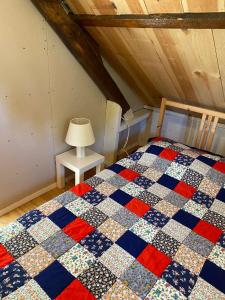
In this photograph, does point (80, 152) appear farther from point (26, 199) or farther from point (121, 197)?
point (121, 197)

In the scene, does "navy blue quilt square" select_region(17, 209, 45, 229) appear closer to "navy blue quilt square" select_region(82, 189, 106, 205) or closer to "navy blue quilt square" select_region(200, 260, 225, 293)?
"navy blue quilt square" select_region(82, 189, 106, 205)

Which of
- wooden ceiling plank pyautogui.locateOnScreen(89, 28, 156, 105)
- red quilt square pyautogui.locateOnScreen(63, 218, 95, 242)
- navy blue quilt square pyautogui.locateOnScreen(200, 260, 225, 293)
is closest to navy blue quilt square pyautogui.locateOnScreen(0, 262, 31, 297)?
red quilt square pyautogui.locateOnScreen(63, 218, 95, 242)

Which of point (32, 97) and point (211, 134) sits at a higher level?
point (32, 97)

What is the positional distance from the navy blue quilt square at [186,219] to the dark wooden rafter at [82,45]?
146 cm

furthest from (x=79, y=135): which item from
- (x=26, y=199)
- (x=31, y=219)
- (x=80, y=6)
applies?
(x=80, y=6)

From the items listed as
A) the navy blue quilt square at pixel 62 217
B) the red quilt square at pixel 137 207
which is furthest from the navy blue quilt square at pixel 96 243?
the red quilt square at pixel 137 207

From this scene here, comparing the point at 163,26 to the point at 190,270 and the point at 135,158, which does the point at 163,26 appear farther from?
the point at 190,270

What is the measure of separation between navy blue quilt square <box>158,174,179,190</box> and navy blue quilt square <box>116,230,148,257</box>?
23.3 inches

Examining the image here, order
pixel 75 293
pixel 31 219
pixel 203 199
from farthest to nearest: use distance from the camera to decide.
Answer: pixel 203 199 → pixel 31 219 → pixel 75 293

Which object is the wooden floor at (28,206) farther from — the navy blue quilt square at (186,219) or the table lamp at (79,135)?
the navy blue quilt square at (186,219)

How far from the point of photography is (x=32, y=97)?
188cm

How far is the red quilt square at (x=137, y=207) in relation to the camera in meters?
1.47

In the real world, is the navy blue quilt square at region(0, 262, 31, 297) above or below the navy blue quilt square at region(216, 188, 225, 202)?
below

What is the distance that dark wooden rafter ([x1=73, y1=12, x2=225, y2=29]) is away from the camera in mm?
1214
